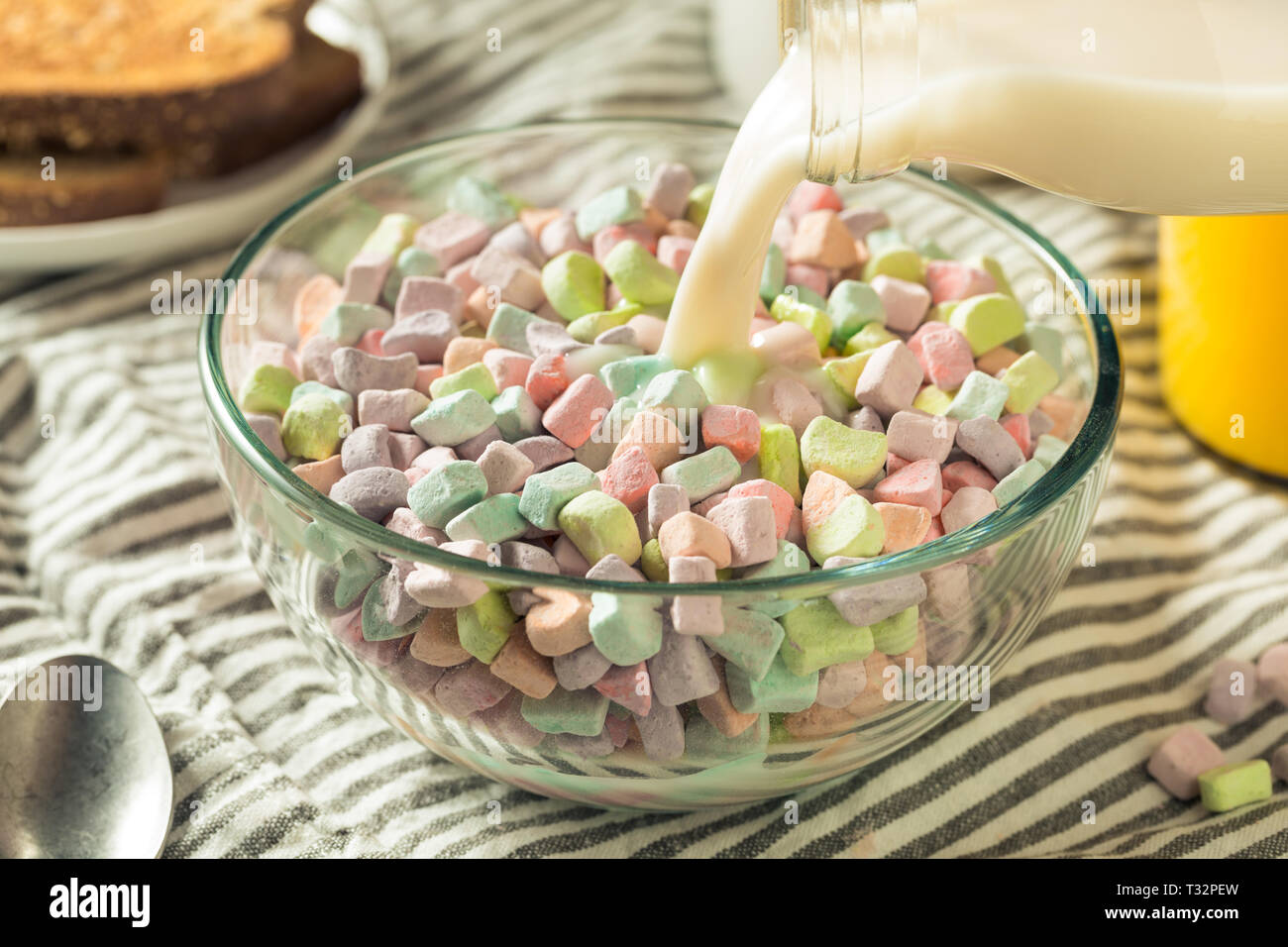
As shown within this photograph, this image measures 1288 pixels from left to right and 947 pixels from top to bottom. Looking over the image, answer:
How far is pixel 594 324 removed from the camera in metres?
0.74

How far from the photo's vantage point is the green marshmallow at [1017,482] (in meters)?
0.65

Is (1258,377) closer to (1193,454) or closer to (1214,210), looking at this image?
(1193,454)

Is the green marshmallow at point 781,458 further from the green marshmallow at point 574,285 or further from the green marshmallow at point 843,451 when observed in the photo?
the green marshmallow at point 574,285

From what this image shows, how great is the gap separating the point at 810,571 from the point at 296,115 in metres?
0.85

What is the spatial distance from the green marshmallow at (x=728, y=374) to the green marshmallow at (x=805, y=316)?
0.16ft

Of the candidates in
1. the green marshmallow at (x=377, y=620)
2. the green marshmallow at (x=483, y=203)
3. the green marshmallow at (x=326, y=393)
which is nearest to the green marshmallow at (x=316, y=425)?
the green marshmallow at (x=326, y=393)

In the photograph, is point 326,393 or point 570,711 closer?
point 570,711

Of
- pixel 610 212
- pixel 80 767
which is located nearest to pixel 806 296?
pixel 610 212

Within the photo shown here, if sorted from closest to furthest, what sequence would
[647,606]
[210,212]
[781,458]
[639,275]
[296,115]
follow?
1. [647,606]
2. [781,458]
3. [639,275]
4. [210,212]
5. [296,115]

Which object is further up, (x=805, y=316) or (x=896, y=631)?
(x=805, y=316)

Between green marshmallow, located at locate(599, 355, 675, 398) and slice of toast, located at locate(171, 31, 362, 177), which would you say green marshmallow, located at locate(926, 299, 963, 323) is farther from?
slice of toast, located at locate(171, 31, 362, 177)

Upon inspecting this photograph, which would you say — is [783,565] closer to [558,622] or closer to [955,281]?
[558,622]

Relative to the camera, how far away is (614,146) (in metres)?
0.91

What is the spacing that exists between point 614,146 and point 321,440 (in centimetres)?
35
